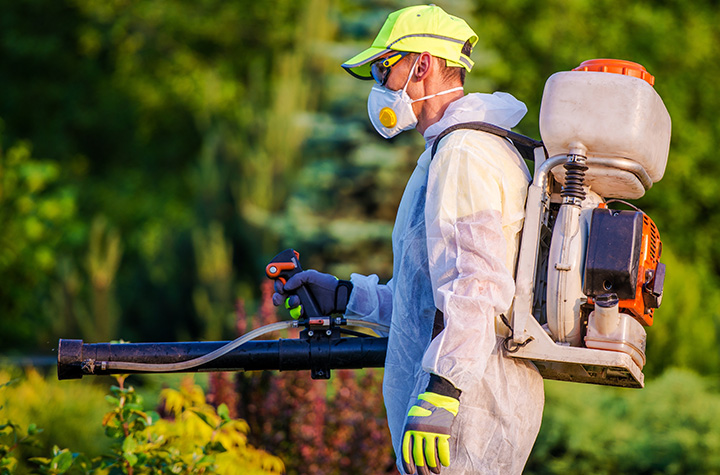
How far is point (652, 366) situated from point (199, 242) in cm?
523

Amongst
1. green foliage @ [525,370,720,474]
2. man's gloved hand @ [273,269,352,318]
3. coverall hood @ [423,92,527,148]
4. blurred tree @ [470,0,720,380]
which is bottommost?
green foliage @ [525,370,720,474]

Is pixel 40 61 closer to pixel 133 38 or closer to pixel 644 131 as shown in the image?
pixel 133 38

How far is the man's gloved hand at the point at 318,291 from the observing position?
133 inches

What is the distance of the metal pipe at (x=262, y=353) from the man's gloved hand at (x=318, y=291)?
0.46 ft

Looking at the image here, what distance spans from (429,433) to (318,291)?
0.85 meters

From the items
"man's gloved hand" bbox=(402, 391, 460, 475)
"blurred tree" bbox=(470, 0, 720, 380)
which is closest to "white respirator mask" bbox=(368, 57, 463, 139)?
Answer: "man's gloved hand" bbox=(402, 391, 460, 475)

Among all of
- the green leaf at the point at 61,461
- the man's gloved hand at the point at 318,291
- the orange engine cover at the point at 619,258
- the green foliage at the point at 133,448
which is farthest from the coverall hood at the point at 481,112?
the green leaf at the point at 61,461

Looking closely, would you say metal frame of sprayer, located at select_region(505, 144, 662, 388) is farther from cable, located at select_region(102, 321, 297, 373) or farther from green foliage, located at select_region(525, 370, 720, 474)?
green foliage, located at select_region(525, 370, 720, 474)

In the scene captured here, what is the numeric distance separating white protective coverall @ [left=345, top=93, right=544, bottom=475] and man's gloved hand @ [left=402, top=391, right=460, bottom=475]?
79 millimetres

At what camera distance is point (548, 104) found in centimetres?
293

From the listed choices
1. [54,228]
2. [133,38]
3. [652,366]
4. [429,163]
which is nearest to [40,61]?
[133,38]

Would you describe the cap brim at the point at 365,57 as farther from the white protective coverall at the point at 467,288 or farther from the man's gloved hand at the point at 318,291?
the man's gloved hand at the point at 318,291

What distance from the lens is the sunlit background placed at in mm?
6098

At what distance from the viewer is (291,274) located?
345 centimetres
